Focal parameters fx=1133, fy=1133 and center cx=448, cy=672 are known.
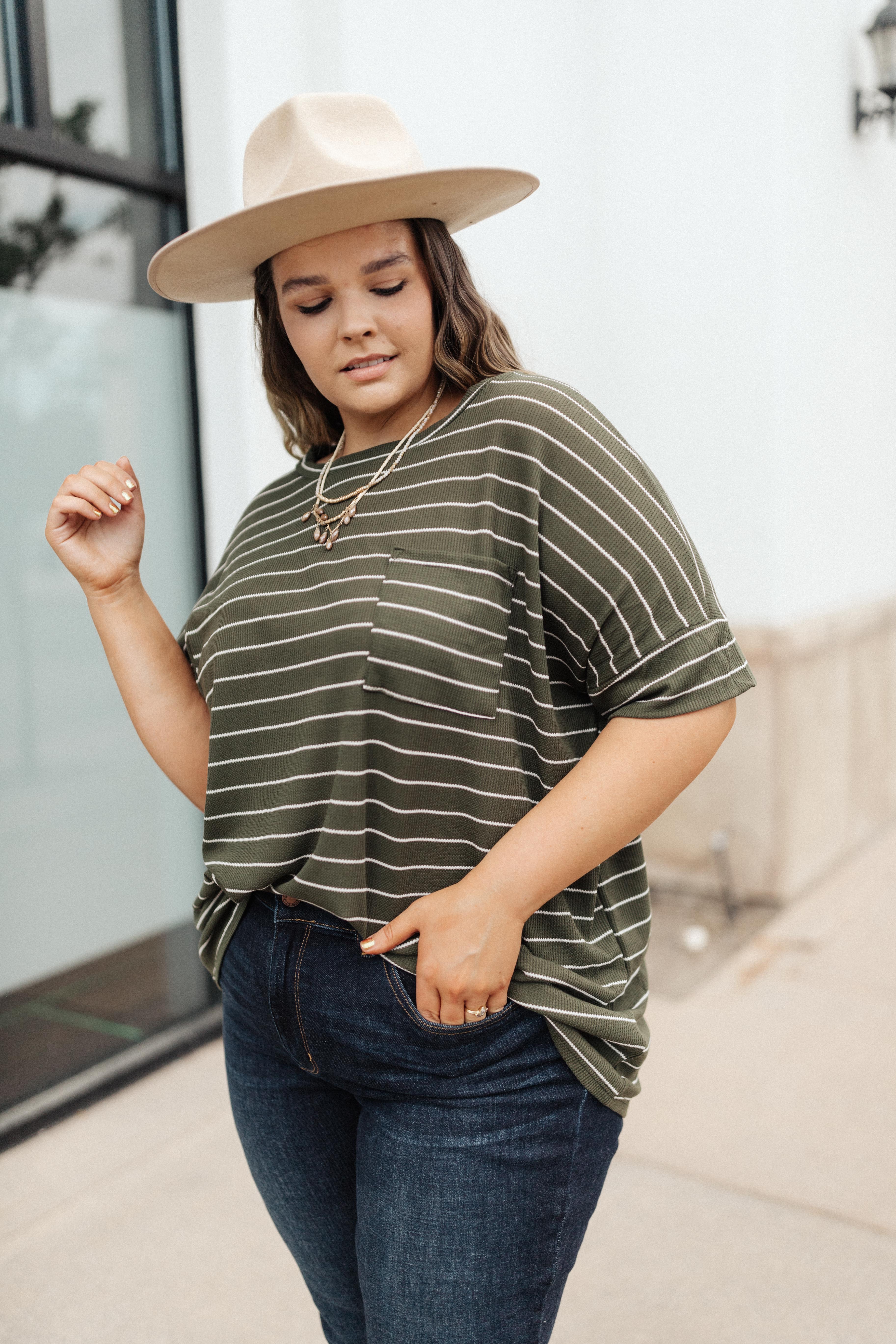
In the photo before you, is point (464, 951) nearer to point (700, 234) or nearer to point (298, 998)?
point (298, 998)

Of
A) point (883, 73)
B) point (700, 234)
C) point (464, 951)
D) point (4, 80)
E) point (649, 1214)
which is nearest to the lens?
point (464, 951)

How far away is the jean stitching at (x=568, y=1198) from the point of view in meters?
1.04

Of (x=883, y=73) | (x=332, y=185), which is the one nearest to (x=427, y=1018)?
(x=332, y=185)

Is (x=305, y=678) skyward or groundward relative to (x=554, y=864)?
skyward

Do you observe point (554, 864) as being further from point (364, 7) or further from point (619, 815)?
point (364, 7)

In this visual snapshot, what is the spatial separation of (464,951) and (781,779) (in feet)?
10.5

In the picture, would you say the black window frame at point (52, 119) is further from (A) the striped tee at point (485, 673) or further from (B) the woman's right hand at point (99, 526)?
(A) the striped tee at point (485, 673)

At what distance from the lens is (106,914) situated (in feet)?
9.12

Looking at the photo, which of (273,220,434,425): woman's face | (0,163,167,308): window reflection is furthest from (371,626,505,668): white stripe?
(0,163,167,308): window reflection

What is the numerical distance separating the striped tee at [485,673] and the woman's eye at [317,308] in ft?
0.47

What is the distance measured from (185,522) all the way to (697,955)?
2063mm

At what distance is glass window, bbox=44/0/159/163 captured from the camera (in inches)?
97.9

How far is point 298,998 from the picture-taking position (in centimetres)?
109

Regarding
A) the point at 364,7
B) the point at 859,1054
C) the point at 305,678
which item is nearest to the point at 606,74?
the point at 364,7
